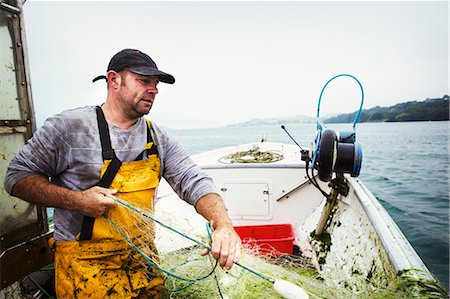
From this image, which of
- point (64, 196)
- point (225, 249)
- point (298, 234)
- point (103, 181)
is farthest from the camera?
point (298, 234)

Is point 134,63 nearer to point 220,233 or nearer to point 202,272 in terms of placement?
point 220,233

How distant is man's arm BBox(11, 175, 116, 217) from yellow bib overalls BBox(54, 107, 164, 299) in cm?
18

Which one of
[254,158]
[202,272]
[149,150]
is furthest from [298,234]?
[149,150]

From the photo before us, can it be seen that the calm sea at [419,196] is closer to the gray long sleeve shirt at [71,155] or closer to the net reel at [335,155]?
the gray long sleeve shirt at [71,155]

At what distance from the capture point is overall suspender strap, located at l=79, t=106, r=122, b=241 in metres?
2.05

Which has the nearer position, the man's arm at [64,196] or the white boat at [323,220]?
the man's arm at [64,196]

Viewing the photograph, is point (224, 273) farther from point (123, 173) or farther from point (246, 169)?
point (246, 169)

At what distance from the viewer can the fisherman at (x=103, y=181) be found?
1.96 metres

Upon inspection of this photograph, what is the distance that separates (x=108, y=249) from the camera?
2.12 meters

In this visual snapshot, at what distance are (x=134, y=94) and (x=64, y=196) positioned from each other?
931 mm

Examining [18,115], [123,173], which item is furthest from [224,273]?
[18,115]

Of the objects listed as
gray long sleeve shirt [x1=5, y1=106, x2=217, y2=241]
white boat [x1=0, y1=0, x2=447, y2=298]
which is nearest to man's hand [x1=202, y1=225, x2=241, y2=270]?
white boat [x1=0, y1=0, x2=447, y2=298]

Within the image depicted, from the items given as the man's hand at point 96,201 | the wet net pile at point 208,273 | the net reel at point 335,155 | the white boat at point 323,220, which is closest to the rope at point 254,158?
the white boat at point 323,220

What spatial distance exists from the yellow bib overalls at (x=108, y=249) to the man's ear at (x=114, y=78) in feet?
0.79
